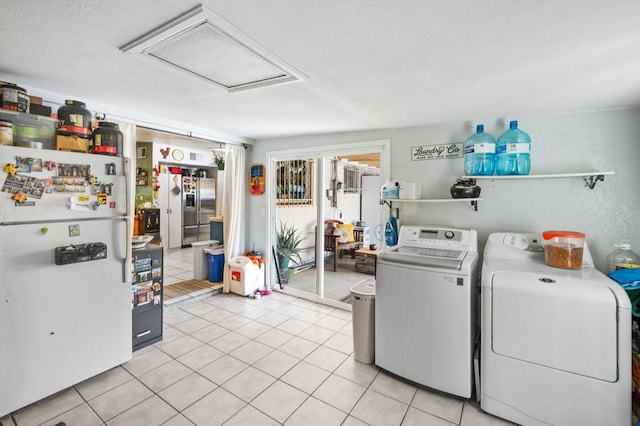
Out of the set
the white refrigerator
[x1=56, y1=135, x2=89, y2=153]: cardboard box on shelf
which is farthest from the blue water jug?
[x1=56, y1=135, x2=89, y2=153]: cardboard box on shelf

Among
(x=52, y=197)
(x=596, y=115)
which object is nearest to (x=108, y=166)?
(x=52, y=197)

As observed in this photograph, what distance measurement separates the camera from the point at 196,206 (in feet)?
25.0

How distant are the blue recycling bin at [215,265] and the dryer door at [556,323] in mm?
3727

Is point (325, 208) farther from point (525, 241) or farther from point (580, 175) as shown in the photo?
point (580, 175)

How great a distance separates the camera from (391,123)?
3.13 meters

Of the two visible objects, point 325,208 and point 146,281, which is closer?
point 146,281

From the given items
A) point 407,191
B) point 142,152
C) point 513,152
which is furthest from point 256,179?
point 142,152

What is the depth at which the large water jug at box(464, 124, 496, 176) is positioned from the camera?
8.63 ft

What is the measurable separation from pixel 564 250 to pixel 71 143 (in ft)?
12.1

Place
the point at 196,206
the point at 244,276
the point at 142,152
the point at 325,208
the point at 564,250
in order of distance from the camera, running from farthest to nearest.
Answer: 1. the point at 196,206
2. the point at 142,152
3. the point at 325,208
4. the point at 244,276
5. the point at 564,250

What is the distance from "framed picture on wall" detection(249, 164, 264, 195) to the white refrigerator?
2101 millimetres

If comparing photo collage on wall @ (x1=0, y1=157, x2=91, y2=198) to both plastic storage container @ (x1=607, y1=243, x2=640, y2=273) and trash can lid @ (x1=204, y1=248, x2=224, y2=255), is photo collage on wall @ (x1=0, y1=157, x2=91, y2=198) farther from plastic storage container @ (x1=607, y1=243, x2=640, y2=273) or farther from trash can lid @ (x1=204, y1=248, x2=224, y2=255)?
plastic storage container @ (x1=607, y1=243, x2=640, y2=273)

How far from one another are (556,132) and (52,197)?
159 inches

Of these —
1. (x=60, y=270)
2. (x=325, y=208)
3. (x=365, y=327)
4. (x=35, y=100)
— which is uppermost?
(x=35, y=100)
